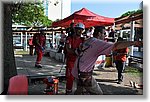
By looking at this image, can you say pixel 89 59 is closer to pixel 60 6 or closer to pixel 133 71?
pixel 133 71

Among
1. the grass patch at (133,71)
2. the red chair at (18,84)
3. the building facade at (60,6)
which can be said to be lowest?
the grass patch at (133,71)

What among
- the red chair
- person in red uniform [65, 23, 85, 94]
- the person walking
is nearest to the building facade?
person in red uniform [65, 23, 85, 94]

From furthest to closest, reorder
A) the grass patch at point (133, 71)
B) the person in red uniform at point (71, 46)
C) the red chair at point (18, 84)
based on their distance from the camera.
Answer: the grass patch at point (133, 71)
the person in red uniform at point (71, 46)
the red chair at point (18, 84)

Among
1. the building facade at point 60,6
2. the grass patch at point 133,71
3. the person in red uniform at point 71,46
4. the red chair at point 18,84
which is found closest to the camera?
the red chair at point 18,84

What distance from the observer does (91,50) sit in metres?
3.90

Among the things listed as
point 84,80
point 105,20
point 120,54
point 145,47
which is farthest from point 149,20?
point 105,20

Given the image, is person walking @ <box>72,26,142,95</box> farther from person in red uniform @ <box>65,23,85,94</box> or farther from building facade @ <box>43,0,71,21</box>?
building facade @ <box>43,0,71,21</box>

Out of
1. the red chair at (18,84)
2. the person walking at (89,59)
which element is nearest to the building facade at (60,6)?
the person walking at (89,59)

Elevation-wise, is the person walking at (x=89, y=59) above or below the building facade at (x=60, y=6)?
below

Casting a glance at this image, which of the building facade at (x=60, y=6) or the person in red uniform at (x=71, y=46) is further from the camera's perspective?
the building facade at (x=60, y=6)

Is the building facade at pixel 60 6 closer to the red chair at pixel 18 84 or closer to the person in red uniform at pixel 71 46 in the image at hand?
the person in red uniform at pixel 71 46

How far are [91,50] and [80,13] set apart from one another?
5.52 metres

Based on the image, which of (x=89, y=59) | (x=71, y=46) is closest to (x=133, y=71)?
(x=71, y=46)

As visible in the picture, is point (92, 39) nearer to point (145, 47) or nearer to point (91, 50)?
point (91, 50)
